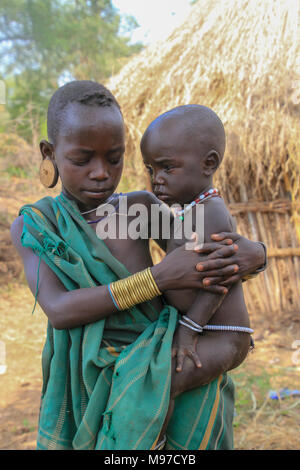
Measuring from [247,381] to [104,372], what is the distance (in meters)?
3.30

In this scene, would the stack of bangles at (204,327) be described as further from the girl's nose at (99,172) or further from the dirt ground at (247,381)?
the dirt ground at (247,381)

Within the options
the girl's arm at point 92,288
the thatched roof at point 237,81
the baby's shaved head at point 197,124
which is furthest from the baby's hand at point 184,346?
the thatched roof at point 237,81

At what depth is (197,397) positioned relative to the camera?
52.6 inches

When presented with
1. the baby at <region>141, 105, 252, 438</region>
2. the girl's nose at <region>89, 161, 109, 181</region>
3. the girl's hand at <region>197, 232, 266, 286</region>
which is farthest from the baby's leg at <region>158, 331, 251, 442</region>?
the girl's nose at <region>89, 161, 109, 181</region>

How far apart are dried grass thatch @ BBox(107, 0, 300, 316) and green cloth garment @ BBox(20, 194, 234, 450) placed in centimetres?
378

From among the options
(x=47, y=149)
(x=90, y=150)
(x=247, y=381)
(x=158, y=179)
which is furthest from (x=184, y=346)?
(x=247, y=381)

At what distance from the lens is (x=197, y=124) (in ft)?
4.70

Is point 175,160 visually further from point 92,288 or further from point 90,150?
point 92,288

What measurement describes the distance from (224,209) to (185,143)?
275 millimetres

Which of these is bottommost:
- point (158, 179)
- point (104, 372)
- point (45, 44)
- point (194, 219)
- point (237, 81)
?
point (104, 372)

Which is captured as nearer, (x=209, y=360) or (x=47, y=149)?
(x=209, y=360)

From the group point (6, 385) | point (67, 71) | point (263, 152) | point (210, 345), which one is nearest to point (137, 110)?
point (263, 152)
